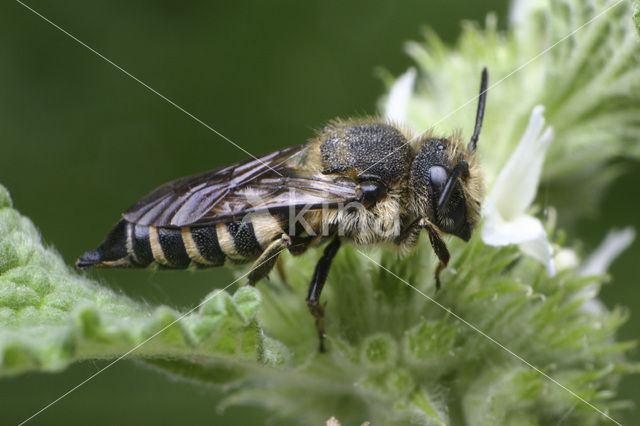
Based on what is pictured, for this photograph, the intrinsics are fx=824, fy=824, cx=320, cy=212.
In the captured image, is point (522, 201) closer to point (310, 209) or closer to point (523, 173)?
point (523, 173)

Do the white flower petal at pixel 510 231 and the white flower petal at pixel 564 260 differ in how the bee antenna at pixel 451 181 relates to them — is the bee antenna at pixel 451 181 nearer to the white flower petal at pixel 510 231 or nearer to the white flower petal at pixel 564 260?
the white flower petal at pixel 510 231

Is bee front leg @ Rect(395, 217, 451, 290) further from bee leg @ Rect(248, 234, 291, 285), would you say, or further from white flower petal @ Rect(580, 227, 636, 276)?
white flower petal @ Rect(580, 227, 636, 276)

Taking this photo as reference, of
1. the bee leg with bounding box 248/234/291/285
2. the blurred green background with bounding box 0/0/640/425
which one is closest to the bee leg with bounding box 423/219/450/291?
the bee leg with bounding box 248/234/291/285

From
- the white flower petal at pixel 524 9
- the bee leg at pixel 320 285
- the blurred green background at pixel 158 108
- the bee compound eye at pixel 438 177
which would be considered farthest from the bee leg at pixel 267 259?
the blurred green background at pixel 158 108

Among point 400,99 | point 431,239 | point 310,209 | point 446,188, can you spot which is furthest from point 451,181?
point 400,99

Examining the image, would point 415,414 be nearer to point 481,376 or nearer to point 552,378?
point 481,376

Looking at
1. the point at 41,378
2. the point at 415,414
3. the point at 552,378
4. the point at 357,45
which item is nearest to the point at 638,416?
the point at 552,378
